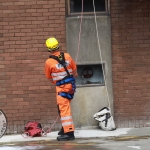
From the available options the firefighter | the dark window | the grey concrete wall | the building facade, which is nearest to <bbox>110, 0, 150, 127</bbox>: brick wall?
the building facade

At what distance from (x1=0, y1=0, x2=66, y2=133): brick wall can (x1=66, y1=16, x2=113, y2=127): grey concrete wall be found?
0.23m

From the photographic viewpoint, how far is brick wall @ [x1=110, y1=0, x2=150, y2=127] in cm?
932

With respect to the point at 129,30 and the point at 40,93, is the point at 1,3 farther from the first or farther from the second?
the point at 129,30

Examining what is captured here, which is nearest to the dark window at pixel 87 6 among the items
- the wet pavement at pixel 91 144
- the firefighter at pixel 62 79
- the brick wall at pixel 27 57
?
the brick wall at pixel 27 57

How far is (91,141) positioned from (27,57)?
6.97ft

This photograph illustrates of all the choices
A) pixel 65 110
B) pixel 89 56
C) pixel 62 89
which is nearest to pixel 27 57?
pixel 89 56

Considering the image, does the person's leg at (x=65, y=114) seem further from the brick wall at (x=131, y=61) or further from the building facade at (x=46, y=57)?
the brick wall at (x=131, y=61)

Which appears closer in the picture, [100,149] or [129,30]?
[100,149]

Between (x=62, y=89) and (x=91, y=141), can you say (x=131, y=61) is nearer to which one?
(x=62, y=89)

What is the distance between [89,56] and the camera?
9.32 m

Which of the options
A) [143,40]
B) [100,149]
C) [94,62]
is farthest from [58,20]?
[100,149]

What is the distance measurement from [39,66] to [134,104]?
1.95m

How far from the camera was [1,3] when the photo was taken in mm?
9242

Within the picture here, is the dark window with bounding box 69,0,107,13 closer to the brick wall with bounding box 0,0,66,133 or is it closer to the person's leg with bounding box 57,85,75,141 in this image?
the brick wall with bounding box 0,0,66,133
